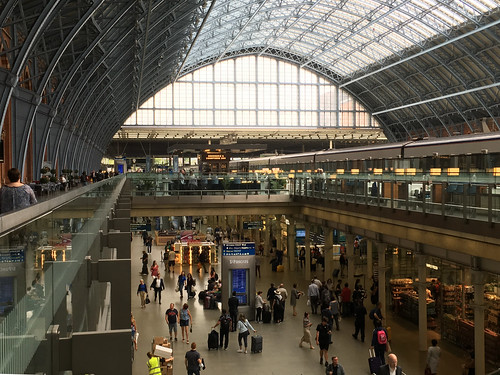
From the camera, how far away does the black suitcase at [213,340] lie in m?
20.3

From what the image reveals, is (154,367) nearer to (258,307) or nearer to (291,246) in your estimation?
(258,307)

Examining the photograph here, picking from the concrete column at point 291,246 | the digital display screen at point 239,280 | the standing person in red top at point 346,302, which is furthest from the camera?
the concrete column at point 291,246

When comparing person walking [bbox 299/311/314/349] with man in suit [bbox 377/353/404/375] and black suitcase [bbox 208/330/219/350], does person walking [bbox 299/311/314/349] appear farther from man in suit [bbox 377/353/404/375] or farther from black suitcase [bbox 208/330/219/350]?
man in suit [bbox 377/353/404/375]

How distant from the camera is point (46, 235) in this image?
3072mm

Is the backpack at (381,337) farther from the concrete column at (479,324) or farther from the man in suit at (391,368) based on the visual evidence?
the man in suit at (391,368)

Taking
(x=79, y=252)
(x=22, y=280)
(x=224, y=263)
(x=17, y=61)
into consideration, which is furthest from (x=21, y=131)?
(x=22, y=280)

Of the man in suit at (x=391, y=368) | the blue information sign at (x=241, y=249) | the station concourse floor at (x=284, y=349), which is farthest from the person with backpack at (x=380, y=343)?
the blue information sign at (x=241, y=249)

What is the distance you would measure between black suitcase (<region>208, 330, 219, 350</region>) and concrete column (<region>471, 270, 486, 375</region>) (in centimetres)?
866

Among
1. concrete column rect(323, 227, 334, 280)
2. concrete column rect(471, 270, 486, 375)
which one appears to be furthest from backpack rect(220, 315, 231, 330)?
concrete column rect(323, 227, 334, 280)

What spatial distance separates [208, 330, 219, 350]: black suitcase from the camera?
20.3 metres

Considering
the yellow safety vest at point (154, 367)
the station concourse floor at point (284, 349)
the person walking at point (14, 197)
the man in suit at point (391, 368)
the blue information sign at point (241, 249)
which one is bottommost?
the station concourse floor at point (284, 349)

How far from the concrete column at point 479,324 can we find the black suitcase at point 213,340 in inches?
341

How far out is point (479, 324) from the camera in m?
16.9

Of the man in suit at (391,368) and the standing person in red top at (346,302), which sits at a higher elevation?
the man in suit at (391,368)
